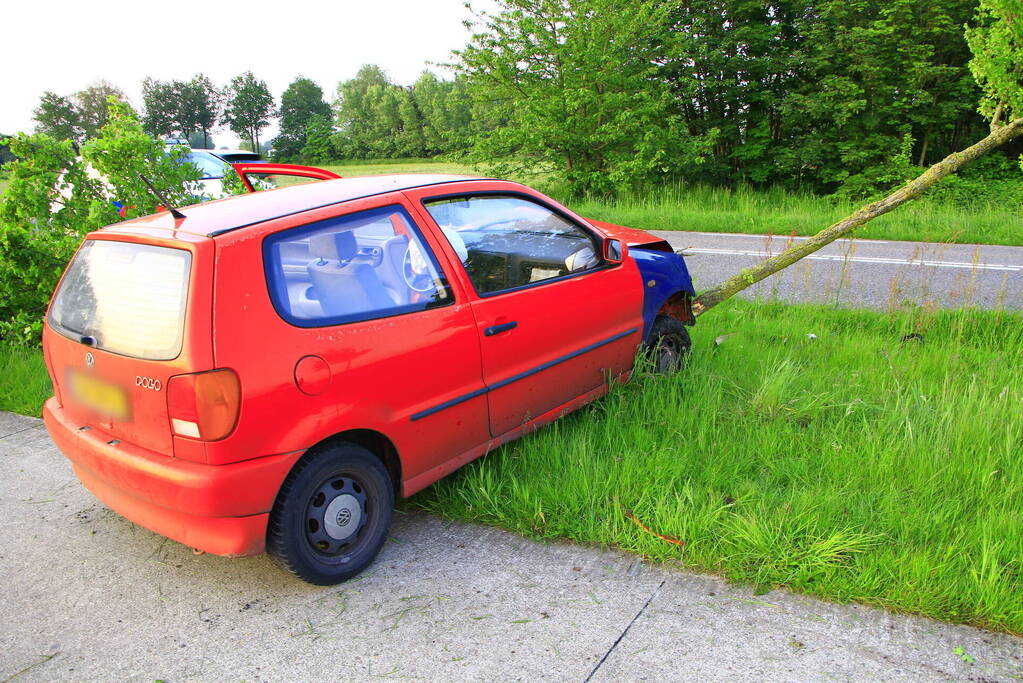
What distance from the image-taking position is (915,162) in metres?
18.6

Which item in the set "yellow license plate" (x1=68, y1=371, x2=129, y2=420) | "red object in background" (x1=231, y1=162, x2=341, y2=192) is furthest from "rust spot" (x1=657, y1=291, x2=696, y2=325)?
"yellow license plate" (x1=68, y1=371, x2=129, y2=420)

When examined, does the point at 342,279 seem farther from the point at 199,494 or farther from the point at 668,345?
the point at 668,345

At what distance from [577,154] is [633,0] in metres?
3.38

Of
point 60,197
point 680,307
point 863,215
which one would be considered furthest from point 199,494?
point 863,215

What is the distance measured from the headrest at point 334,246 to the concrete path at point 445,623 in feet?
4.31

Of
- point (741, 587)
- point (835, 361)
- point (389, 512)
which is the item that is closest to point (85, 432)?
point (389, 512)

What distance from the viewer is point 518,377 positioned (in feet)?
12.1

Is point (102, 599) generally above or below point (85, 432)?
below

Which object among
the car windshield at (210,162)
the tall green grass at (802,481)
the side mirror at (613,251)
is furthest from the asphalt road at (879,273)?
the car windshield at (210,162)

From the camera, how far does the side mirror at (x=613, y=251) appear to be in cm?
437

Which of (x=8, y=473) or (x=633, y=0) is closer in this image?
(x=8, y=473)

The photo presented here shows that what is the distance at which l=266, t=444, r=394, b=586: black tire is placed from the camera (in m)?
2.85

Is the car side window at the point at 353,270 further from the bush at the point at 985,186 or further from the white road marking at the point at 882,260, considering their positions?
the bush at the point at 985,186

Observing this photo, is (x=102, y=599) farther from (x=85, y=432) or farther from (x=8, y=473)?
(x=8, y=473)
